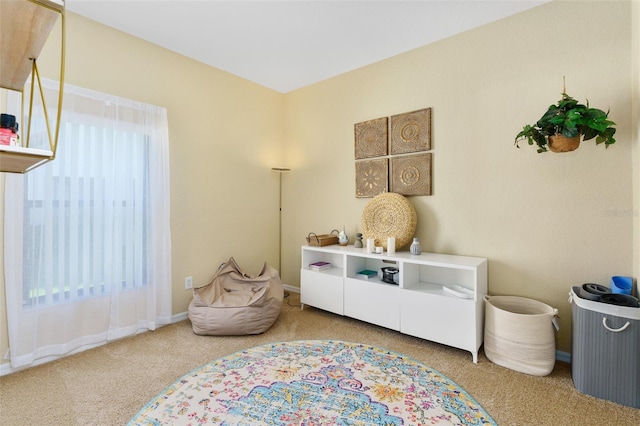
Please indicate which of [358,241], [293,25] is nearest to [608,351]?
[358,241]

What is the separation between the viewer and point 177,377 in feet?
6.61

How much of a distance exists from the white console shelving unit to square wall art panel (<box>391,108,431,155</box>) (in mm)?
997

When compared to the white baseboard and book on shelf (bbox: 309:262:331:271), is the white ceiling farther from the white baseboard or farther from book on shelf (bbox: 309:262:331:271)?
the white baseboard

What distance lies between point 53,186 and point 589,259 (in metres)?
3.80

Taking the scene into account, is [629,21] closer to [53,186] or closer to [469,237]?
[469,237]

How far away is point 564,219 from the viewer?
86.5 inches

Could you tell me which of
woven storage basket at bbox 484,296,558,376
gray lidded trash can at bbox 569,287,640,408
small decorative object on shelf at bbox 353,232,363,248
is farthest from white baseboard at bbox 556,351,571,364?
small decorative object on shelf at bbox 353,232,363,248

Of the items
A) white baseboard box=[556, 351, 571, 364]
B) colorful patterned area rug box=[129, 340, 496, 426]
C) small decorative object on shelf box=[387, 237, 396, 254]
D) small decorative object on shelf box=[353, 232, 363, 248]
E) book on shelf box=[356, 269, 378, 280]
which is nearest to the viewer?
colorful patterned area rug box=[129, 340, 496, 426]

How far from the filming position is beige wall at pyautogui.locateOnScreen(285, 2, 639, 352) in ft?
6.72

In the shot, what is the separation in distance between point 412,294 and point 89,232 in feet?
8.50

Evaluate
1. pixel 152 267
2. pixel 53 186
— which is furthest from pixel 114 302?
pixel 53 186

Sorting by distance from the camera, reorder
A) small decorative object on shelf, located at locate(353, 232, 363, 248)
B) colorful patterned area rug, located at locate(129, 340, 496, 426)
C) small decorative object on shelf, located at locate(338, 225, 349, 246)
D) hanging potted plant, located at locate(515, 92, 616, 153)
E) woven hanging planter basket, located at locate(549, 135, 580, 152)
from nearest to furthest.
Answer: colorful patterned area rug, located at locate(129, 340, 496, 426), hanging potted plant, located at locate(515, 92, 616, 153), woven hanging planter basket, located at locate(549, 135, 580, 152), small decorative object on shelf, located at locate(353, 232, 363, 248), small decorative object on shelf, located at locate(338, 225, 349, 246)

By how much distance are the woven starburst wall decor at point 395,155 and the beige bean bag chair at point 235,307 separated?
138 centimetres

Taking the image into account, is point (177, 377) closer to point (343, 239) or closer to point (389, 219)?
point (343, 239)
